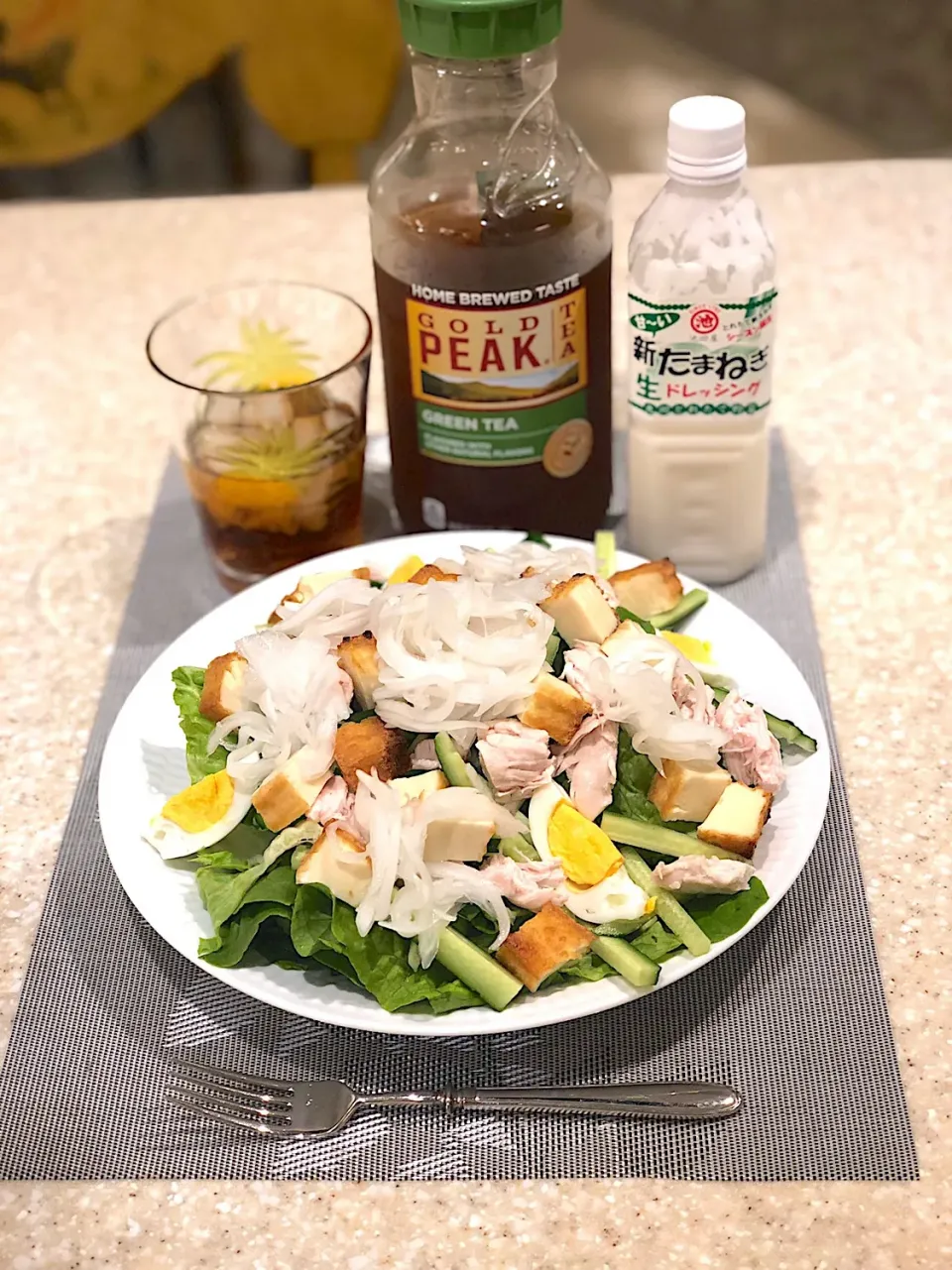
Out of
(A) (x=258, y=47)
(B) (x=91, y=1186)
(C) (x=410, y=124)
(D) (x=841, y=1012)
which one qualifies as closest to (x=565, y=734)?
(D) (x=841, y=1012)

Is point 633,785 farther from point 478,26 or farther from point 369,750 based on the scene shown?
point 478,26

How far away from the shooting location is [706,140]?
1026mm

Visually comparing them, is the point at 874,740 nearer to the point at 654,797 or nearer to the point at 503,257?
the point at 654,797

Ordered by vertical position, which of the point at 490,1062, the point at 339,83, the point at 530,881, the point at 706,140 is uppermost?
the point at 706,140

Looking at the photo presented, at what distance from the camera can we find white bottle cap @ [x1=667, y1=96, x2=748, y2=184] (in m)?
1.03

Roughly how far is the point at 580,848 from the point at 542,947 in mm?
81

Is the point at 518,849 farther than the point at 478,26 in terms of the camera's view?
No

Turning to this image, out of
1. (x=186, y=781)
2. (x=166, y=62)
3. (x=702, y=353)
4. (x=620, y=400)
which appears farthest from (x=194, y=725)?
(x=166, y=62)

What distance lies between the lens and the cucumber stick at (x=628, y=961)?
32.8 inches

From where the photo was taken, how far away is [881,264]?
176 cm

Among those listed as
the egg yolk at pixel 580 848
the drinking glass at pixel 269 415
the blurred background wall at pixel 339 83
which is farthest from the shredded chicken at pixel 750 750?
the blurred background wall at pixel 339 83

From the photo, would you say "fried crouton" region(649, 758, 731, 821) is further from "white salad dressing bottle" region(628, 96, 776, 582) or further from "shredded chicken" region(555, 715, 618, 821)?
"white salad dressing bottle" region(628, 96, 776, 582)

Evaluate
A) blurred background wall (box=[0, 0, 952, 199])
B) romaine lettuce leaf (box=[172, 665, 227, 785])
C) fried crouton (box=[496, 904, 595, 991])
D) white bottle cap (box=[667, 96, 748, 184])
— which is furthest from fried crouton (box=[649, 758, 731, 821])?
blurred background wall (box=[0, 0, 952, 199])

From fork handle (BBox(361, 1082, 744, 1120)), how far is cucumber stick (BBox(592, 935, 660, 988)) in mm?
77
